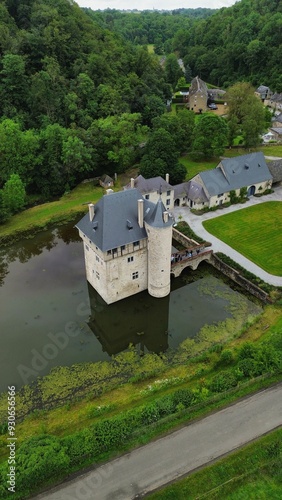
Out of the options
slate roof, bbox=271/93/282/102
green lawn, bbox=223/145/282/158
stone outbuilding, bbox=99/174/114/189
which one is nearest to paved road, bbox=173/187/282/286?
stone outbuilding, bbox=99/174/114/189

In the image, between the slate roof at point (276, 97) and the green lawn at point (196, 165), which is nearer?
the green lawn at point (196, 165)

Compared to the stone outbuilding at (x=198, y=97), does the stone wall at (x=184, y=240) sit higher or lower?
lower

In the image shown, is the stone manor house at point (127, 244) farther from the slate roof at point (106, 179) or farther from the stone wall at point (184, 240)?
the slate roof at point (106, 179)

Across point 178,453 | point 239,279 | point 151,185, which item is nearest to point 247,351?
point 178,453

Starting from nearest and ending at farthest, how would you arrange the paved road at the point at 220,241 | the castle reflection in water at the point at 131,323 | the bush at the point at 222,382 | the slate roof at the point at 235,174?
the bush at the point at 222,382 < the castle reflection in water at the point at 131,323 < the paved road at the point at 220,241 < the slate roof at the point at 235,174

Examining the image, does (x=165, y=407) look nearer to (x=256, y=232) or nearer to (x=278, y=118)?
(x=256, y=232)

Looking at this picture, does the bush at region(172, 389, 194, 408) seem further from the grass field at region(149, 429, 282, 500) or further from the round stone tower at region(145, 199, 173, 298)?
the round stone tower at region(145, 199, 173, 298)

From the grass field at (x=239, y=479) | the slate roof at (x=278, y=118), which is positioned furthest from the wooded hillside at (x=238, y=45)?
the grass field at (x=239, y=479)
